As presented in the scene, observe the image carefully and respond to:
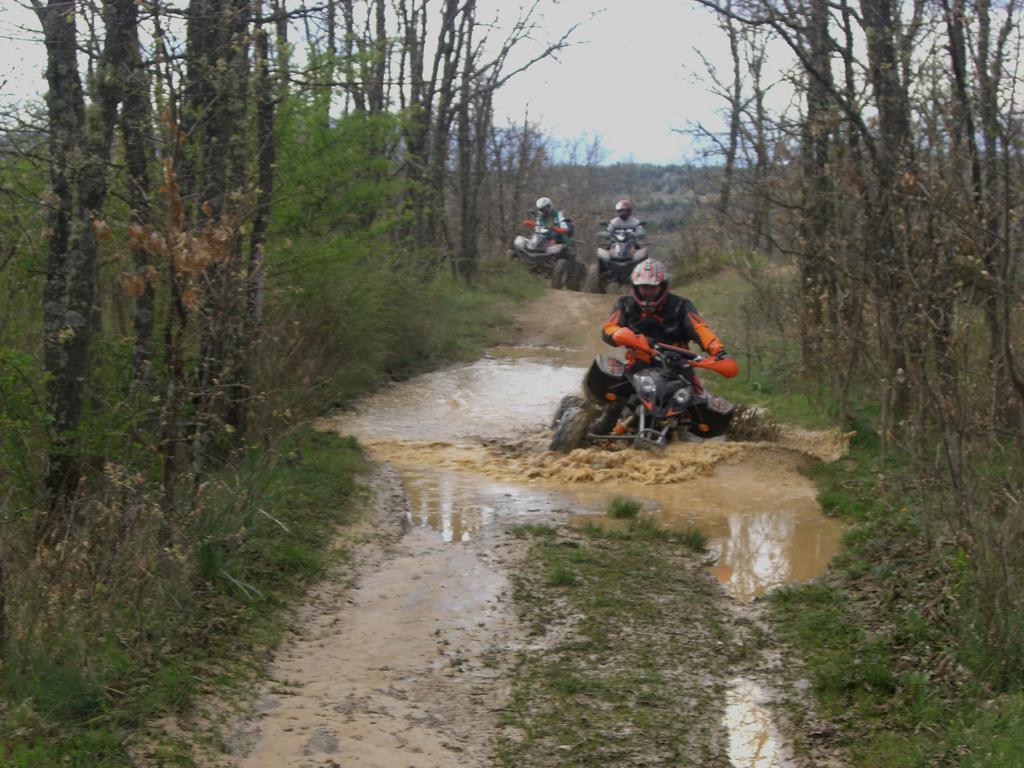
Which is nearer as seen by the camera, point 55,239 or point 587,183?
point 55,239

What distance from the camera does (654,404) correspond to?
11.7m

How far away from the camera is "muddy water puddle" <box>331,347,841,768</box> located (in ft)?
26.2

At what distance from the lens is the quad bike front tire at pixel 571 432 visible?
12.1m

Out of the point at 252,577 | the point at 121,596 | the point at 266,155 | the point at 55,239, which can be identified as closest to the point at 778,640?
the point at 252,577

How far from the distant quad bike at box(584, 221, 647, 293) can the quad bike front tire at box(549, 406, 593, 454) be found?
49.1 ft

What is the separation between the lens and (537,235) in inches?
1169

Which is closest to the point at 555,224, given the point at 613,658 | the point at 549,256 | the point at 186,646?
the point at 549,256

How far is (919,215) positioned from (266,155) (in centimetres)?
571

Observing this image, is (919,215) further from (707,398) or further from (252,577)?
(252,577)

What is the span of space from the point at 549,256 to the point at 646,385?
17.9 metres

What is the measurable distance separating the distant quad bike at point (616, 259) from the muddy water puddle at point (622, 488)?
12.2m

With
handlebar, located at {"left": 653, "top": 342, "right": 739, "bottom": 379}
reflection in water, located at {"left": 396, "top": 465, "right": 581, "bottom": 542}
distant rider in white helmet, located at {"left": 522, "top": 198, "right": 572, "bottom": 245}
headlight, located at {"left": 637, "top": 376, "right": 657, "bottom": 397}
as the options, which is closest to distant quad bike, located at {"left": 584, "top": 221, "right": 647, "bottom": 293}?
distant rider in white helmet, located at {"left": 522, "top": 198, "right": 572, "bottom": 245}

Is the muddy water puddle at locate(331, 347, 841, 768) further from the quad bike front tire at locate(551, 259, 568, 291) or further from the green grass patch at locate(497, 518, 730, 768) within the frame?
the quad bike front tire at locate(551, 259, 568, 291)

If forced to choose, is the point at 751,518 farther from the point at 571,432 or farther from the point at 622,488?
the point at 571,432
